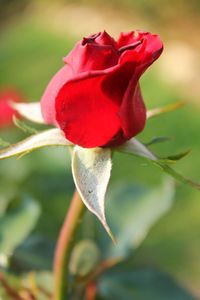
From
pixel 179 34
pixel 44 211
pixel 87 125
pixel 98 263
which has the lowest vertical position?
pixel 179 34

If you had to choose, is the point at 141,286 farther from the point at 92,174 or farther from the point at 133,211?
the point at 92,174

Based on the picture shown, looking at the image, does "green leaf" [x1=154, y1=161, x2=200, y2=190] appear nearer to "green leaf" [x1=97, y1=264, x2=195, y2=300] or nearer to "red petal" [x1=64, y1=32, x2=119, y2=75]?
"red petal" [x1=64, y1=32, x2=119, y2=75]

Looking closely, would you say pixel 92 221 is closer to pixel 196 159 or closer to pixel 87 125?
pixel 87 125

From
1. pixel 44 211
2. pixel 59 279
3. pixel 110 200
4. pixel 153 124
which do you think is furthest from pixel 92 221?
pixel 153 124

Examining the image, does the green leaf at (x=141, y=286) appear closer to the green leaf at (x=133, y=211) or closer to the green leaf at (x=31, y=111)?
the green leaf at (x=133, y=211)

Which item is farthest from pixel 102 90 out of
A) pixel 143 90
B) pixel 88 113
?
pixel 143 90

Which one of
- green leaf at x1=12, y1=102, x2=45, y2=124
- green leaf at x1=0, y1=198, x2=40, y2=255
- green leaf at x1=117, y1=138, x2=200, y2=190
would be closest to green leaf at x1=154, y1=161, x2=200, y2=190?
green leaf at x1=117, y1=138, x2=200, y2=190
